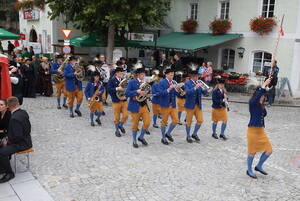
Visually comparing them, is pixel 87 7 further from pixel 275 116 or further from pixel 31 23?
pixel 31 23

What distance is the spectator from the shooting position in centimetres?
638

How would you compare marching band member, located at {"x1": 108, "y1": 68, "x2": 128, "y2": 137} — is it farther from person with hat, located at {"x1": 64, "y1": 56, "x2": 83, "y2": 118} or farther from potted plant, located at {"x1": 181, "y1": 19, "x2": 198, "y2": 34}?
potted plant, located at {"x1": 181, "y1": 19, "x2": 198, "y2": 34}

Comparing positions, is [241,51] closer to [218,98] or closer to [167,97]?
[218,98]

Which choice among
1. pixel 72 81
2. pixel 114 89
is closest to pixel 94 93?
pixel 114 89

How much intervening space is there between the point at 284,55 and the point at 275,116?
594cm

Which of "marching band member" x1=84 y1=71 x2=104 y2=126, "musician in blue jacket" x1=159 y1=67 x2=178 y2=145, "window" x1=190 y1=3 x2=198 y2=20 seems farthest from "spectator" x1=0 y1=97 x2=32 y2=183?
"window" x1=190 y1=3 x2=198 y2=20

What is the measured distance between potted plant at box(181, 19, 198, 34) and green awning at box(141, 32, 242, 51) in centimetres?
41

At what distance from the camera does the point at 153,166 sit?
7.47 meters

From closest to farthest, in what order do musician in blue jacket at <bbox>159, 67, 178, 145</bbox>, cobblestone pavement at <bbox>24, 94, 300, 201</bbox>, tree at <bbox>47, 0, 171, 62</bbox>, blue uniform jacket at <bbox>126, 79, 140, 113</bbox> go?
A: cobblestone pavement at <bbox>24, 94, 300, 201</bbox> → blue uniform jacket at <bbox>126, 79, 140, 113</bbox> → musician in blue jacket at <bbox>159, 67, 178, 145</bbox> → tree at <bbox>47, 0, 171, 62</bbox>

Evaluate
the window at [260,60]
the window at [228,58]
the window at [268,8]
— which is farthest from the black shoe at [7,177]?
the window at [228,58]

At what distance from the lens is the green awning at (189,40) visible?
20.1m

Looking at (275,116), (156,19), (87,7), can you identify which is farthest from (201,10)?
(275,116)

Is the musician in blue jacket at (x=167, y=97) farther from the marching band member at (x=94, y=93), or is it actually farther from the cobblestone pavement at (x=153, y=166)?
the marching band member at (x=94, y=93)

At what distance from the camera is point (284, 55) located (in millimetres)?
18219
